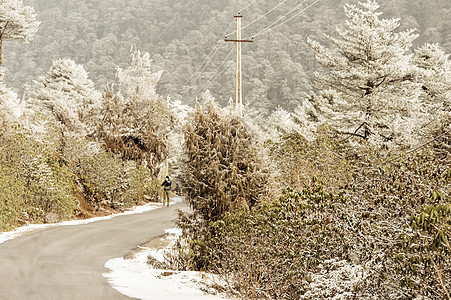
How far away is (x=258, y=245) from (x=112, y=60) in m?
108

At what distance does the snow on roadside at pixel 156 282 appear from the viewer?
8831mm

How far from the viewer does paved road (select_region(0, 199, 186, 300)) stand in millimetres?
8852

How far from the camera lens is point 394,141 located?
2319 centimetres

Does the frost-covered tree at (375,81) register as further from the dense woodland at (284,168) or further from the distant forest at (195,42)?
the distant forest at (195,42)

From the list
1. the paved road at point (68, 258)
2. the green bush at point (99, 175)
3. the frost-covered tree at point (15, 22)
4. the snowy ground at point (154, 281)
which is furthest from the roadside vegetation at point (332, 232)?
the frost-covered tree at point (15, 22)

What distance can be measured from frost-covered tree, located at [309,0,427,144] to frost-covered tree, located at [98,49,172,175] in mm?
12261

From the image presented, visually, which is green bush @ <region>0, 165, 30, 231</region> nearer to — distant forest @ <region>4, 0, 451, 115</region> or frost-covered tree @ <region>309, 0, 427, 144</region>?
frost-covered tree @ <region>309, 0, 427, 144</region>

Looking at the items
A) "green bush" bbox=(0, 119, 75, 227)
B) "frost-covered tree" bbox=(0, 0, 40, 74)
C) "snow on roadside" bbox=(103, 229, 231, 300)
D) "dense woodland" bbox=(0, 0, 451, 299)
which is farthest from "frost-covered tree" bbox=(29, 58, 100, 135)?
"snow on roadside" bbox=(103, 229, 231, 300)

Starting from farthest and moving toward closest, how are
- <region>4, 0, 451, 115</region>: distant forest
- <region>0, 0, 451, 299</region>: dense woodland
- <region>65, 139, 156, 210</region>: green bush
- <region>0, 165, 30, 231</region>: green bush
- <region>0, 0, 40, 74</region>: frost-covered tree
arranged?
<region>4, 0, 451, 115</region>: distant forest < <region>0, 0, 40, 74</region>: frost-covered tree < <region>65, 139, 156, 210</region>: green bush < <region>0, 165, 30, 231</region>: green bush < <region>0, 0, 451, 299</region>: dense woodland

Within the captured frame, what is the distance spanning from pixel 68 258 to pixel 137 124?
19.8m

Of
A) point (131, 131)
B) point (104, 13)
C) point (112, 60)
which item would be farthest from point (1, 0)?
point (104, 13)

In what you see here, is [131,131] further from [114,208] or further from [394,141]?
[394,141]

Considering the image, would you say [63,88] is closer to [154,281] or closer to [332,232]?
[154,281]

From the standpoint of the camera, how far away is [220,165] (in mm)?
12586
